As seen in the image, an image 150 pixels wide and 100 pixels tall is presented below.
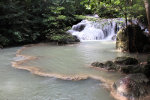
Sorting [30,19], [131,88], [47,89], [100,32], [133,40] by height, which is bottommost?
[47,89]

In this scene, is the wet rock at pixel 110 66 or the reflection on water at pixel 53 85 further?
the wet rock at pixel 110 66

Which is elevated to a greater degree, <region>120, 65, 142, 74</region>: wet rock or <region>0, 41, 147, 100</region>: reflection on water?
<region>120, 65, 142, 74</region>: wet rock

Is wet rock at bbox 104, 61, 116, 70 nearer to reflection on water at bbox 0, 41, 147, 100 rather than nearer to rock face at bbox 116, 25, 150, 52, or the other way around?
reflection on water at bbox 0, 41, 147, 100

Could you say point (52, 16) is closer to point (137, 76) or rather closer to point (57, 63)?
point (57, 63)

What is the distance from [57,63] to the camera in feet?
23.9

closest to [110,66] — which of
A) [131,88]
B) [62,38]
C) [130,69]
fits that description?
[130,69]

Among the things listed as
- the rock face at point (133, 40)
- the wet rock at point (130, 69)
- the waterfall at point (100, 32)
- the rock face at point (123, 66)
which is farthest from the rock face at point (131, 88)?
the waterfall at point (100, 32)

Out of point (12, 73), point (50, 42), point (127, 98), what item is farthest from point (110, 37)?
point (127, 98)

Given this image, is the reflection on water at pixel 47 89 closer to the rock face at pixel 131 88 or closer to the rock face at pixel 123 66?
the rock face at pixel 131 88

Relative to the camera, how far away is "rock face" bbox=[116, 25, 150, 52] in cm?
923

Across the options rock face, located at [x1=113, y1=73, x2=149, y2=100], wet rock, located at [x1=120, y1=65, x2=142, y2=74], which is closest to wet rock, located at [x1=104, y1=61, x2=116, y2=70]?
wet rock, located at [x1=120, y1=65, x2=142, y2=74]

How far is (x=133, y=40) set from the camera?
920 cm

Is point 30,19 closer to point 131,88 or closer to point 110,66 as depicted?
point 110,66

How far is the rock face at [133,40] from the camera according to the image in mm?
9227
